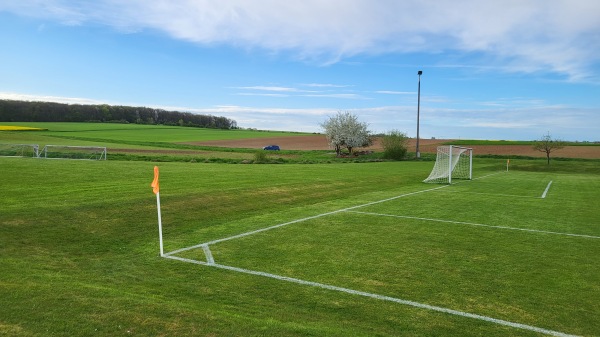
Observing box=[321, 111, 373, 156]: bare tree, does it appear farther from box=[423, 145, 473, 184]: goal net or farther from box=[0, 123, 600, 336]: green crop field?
box=[0, 123, 600, 336]: green crop field

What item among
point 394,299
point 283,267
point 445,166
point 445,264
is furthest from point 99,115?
point 394,299

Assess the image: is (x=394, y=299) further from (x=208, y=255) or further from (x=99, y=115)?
(x=99, y=115)

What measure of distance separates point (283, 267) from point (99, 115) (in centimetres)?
12304

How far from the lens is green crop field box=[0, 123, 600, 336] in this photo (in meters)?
5.31

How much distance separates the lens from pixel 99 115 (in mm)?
117812

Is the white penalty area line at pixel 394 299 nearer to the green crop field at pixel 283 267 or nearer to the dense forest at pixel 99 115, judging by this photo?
the green crop field at pixel 283 267

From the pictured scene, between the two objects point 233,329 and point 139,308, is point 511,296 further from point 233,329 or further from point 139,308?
point 139,308

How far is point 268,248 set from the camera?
930 cm

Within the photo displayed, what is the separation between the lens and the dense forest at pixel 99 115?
→ 100444 mm

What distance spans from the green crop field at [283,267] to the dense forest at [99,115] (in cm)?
10122

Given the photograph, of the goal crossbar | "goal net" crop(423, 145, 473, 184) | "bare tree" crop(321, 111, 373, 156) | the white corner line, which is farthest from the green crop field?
"bare tree" crop(321, 111, 373, 156)

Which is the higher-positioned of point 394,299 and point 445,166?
point 445,166

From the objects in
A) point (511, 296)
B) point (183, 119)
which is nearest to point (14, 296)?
point (511, 296)

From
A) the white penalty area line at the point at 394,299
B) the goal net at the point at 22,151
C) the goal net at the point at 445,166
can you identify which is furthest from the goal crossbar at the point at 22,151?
the white penalty area line at the point at 394,299
